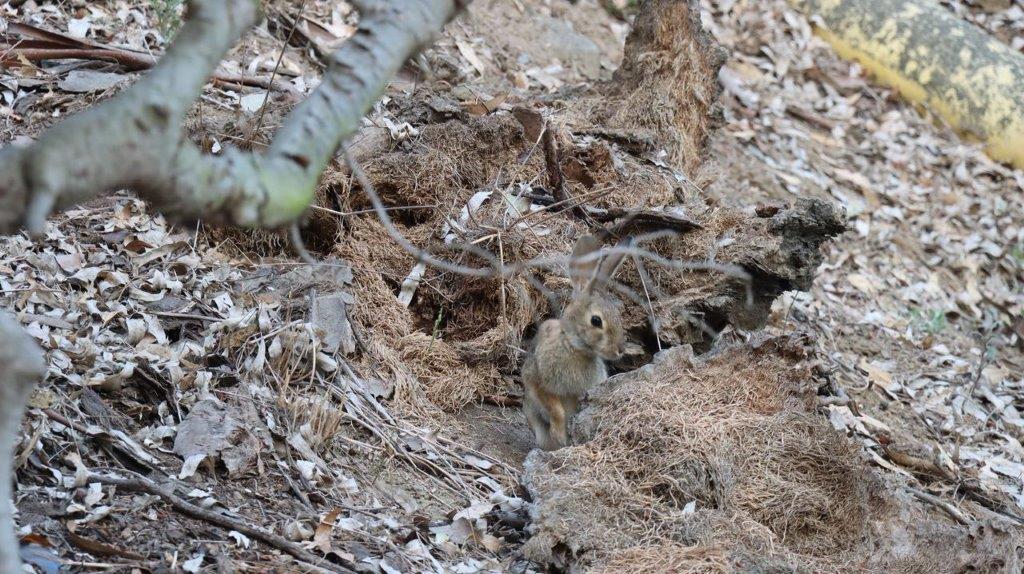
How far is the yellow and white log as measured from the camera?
35.8ft

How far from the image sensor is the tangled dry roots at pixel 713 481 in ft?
14.7

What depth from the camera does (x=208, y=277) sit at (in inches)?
213

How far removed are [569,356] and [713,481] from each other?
1200mm

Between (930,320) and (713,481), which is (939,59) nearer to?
(930,320)

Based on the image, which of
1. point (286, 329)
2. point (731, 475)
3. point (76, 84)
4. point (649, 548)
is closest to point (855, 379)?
point (731, 475)

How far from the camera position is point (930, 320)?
28.6 ft

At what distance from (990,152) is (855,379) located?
16.0 feet

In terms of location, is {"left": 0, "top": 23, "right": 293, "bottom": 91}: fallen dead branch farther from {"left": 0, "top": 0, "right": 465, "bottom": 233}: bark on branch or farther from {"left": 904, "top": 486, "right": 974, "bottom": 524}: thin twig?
{"left": 904, "top": 486, "right": 974, "bottom": 524}: thin twig

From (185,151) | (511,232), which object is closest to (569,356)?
(511,232)

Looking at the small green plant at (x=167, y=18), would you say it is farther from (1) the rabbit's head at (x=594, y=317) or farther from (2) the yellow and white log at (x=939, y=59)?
(2) the yellow and white log at (x=939, y=59)

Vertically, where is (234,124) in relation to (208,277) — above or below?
above

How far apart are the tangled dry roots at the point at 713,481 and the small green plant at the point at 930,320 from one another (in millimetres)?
3601

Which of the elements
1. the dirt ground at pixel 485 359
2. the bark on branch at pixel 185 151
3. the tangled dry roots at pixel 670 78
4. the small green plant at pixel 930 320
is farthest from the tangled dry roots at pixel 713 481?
the small green plant at pixel 930 320

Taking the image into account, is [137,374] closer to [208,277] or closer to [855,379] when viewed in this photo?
[208,277]
